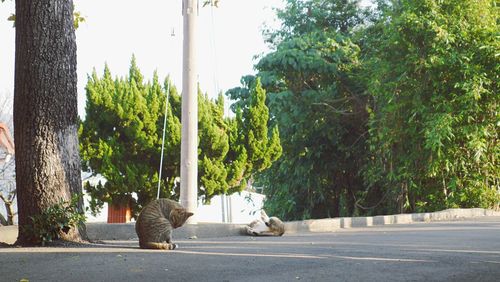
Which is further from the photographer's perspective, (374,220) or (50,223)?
(374,220)

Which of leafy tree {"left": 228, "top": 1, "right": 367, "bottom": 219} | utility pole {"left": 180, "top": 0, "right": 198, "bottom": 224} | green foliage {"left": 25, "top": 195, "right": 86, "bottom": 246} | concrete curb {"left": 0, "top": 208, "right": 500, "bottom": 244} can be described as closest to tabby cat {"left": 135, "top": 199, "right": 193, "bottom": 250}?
green foliage {"left": 25, "top": 195, "right": 86, "bottom": 246}

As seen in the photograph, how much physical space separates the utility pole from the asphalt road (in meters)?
1.89

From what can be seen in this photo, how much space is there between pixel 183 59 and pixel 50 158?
2974 mm

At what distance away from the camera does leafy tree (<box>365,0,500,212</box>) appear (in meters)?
16.2

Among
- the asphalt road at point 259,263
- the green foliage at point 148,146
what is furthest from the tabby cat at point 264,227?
the green foliage at point 148,146

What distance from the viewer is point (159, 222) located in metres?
6.88

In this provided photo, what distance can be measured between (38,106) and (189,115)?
2.72 metres

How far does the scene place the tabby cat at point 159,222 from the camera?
6.85m

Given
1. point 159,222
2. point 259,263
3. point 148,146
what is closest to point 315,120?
point 148,146

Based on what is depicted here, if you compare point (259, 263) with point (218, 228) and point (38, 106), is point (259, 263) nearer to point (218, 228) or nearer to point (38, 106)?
point (38, 106)

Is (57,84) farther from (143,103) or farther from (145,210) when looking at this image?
(143,103)

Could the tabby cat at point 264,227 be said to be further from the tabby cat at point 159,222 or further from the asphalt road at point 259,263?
the tabby cat at point 159,222

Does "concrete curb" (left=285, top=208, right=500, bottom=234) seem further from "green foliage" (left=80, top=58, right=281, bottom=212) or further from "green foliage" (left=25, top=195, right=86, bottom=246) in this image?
"green foliage" (left=25, top=195, right=86, bottom=246)

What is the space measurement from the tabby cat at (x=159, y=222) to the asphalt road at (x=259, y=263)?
176 millimetres
